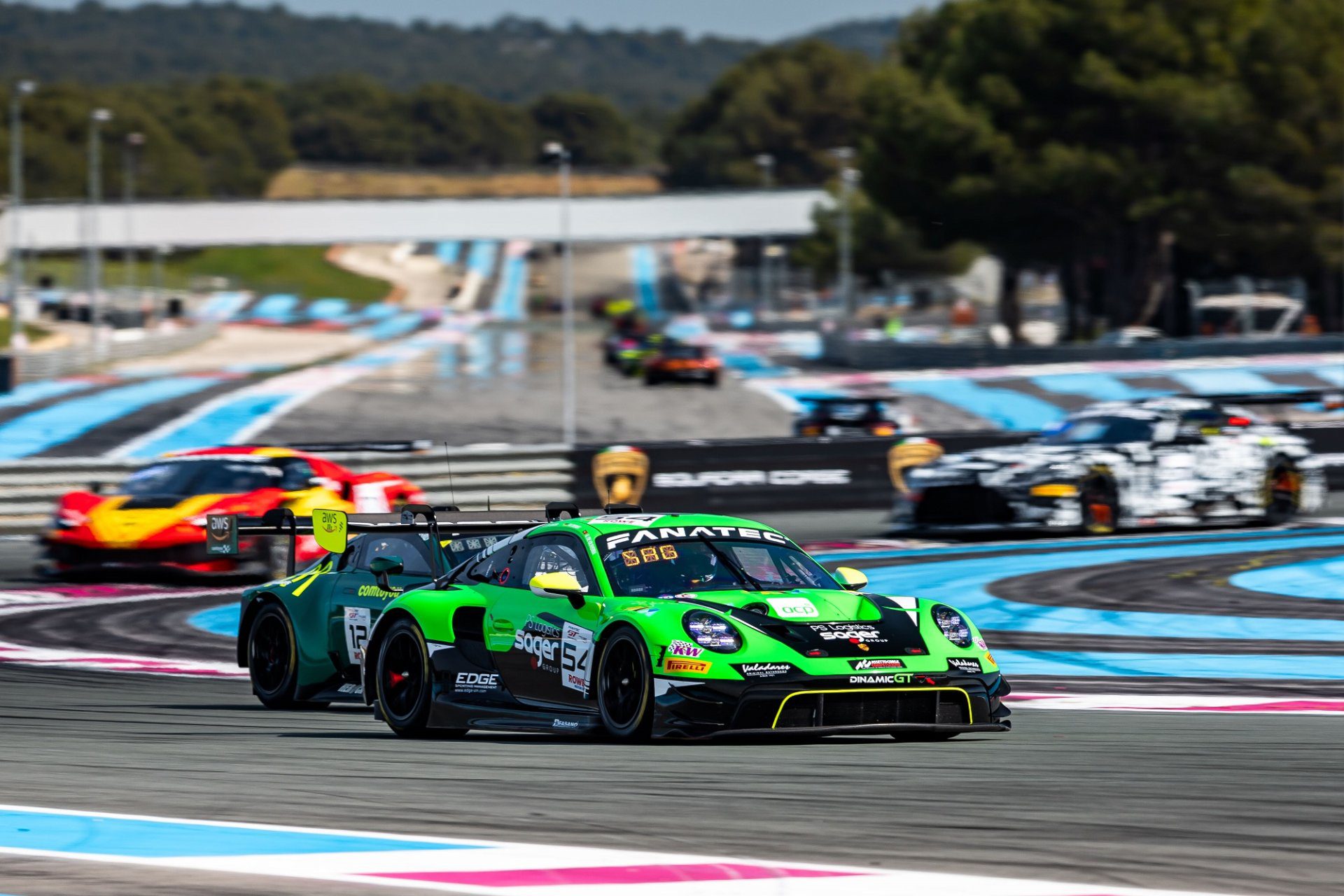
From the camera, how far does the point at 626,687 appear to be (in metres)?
8.51

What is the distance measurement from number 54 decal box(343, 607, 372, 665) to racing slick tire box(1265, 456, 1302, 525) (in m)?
14.3

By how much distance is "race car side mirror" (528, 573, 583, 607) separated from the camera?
8.58 meters

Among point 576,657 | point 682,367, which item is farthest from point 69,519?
point 682,367

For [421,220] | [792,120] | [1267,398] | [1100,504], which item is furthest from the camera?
[792,120]

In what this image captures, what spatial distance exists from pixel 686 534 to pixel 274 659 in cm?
305

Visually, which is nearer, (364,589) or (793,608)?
(793,608)

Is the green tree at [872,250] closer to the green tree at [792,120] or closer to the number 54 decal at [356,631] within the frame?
the green tree at [792,120]

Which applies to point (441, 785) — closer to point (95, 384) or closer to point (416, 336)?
point (95, 384)

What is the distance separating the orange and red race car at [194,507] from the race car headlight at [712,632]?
9996 millimetres

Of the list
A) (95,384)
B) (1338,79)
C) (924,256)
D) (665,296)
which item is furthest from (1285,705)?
(665,296)

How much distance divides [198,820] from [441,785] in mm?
1051

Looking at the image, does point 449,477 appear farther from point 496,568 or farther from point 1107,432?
point 1107,432

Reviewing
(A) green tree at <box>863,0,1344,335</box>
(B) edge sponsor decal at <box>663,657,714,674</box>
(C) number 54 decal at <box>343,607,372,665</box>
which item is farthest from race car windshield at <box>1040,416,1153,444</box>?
(A) green tree at <box>863,0,1344,335</box>

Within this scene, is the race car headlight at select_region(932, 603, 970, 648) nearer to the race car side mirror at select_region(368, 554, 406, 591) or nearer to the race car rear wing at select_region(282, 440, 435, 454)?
the race car side mirror at select_region(368, 554, 406, 591)
